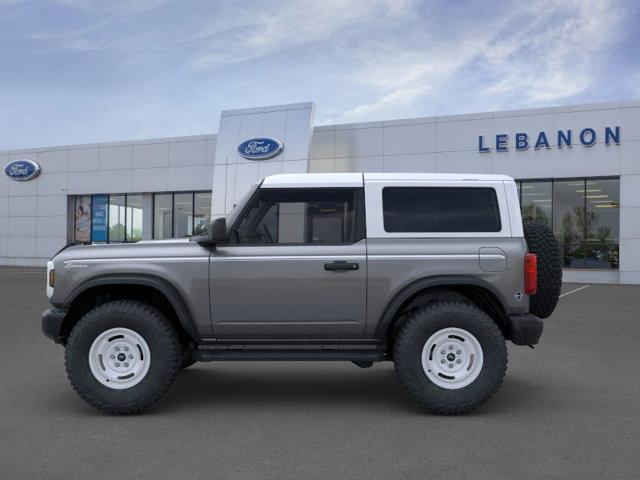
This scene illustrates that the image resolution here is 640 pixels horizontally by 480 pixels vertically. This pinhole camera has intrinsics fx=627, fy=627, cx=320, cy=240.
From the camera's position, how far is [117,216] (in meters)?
30.2

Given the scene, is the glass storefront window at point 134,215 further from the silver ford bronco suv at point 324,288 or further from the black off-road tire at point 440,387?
the black off-road tire at point 440,387

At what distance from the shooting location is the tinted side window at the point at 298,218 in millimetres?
5262

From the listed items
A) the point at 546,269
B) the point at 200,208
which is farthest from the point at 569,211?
the point at 546,269

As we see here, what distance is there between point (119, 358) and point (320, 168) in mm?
20532

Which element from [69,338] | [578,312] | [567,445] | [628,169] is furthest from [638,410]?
[628,169]

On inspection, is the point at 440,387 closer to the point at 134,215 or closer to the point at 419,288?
the point at 419,288

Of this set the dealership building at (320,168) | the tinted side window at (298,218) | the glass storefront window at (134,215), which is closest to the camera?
the tinted side window at (298,218)

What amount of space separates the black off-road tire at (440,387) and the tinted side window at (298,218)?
0.97m

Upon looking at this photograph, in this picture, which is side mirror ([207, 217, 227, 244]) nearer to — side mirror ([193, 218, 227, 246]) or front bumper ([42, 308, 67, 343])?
side mirror ([193, 218, 227, 246])

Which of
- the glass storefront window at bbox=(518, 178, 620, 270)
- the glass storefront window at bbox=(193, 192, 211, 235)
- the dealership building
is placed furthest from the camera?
the glass storefront window at bbox=(193, 192, 211, 235)

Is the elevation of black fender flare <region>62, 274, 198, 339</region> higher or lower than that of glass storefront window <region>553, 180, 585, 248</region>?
lower

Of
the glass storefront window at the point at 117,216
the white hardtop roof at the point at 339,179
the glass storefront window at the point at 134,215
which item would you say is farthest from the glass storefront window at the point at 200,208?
the white hardtop roof at the point at 339,179

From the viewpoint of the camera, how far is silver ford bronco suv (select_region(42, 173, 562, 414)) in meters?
5.07

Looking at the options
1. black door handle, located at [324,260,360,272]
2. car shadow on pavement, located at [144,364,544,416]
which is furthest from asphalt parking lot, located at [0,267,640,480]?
black door handle, located at [324,260,360,272]
